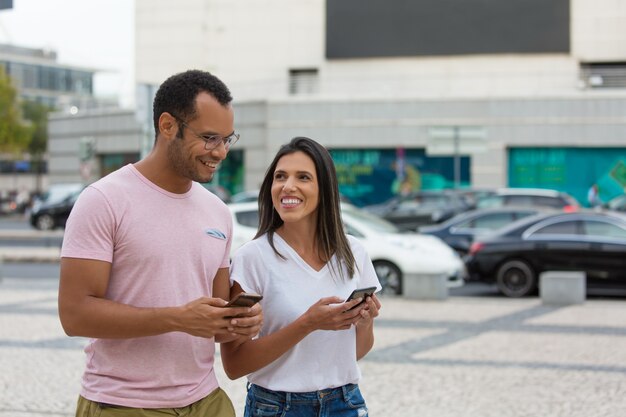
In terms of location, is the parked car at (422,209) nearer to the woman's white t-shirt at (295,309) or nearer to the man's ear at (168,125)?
the woman's white t-shirt at (295,309)

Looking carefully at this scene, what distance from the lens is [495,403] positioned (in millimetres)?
7445

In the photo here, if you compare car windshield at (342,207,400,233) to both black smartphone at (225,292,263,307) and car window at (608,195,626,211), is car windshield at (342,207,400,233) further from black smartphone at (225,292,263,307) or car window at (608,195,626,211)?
black smartphone at (225,292,263,307)

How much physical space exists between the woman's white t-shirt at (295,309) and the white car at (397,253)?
1216 centimetres

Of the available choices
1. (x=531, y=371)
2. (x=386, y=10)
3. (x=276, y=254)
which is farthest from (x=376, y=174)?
(x=276, y=254)

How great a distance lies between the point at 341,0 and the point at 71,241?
41946 millimetres

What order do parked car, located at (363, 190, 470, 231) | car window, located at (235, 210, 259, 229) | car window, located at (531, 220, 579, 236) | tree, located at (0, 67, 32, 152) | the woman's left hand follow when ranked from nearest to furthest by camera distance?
the woman's left hand
car window, located at (531, 220, 579, 236)
car window, located at (235, 210, 259, 229)
parked car, located at (363, 190, 470, 231)
tree, located at (0, 67, 32, 152)

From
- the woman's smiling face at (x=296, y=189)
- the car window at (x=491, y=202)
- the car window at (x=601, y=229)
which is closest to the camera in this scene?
the woman's smiling face at (x=296, y=189)

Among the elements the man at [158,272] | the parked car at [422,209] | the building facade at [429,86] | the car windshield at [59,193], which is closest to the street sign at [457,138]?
the parked car at [422,209]

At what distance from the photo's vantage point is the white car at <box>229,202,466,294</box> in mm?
16297

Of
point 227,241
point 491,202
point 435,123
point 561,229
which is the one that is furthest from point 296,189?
point 435,123

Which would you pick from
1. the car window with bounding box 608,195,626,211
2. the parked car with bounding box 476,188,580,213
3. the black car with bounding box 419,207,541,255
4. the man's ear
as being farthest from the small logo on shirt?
the car window with bounding box 608,195,626,211

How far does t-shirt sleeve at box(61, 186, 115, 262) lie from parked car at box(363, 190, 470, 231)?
76.6ft

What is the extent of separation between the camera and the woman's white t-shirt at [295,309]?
12.0 ft

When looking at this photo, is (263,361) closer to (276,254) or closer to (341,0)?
(276,254)
